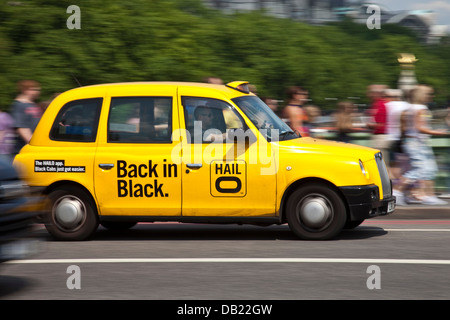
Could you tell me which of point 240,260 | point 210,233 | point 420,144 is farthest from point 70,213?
point 420,144

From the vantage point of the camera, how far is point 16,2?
41.3m

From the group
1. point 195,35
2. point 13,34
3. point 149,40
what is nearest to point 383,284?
point 13,34

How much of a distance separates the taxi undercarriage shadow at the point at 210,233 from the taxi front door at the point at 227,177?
1.90 feet

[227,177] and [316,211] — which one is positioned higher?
[227,177]

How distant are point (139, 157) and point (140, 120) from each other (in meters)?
0.43

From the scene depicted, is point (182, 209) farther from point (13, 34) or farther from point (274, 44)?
point (274, 44)

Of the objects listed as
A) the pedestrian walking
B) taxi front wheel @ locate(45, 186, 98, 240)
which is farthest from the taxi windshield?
the pedestrian walking

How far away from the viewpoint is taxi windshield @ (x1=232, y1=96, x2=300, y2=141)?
9.60 metres

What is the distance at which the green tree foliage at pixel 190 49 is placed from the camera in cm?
4053

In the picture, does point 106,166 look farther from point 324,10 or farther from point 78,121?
point 324,10

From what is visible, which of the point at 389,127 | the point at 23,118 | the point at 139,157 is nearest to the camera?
the point at 139,157

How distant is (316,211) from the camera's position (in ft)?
31.0

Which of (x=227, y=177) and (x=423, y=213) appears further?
(x=423, y=213)

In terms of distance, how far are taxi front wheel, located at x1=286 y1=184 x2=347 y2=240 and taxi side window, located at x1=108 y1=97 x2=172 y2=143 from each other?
5.09 feet
